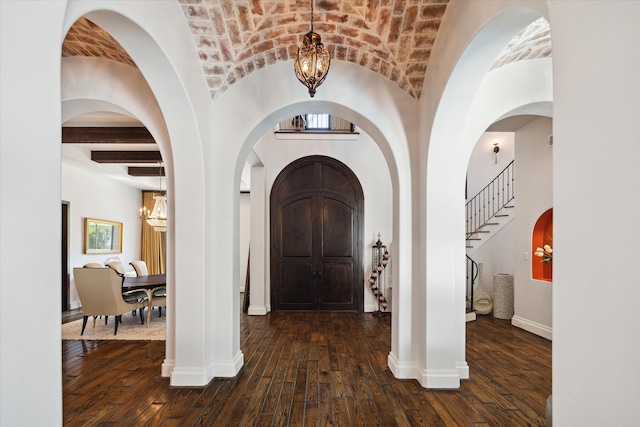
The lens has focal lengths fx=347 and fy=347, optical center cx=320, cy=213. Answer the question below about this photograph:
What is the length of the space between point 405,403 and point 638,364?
224cm

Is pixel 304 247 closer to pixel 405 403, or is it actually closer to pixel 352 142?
pixel 352 142

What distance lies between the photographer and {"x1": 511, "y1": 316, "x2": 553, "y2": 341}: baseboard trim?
15.9ft

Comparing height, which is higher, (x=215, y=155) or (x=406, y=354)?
(x=215, y=155)

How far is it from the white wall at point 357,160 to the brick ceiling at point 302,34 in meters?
3.15

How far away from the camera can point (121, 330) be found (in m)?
5.39

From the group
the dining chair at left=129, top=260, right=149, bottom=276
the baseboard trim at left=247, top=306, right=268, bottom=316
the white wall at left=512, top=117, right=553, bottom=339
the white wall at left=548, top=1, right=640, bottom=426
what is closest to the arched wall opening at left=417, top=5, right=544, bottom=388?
the white wall at left=548, top=1, right=640, bottom=426

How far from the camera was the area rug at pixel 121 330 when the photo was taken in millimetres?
5008

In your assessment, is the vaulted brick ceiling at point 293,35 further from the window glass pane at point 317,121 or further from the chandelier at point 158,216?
the chandelier at point 158,216

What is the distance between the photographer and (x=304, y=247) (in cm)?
657

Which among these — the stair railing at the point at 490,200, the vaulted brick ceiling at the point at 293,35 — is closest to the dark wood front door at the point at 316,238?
the stair railing at the point at 490,200

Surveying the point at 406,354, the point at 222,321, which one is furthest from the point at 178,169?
the point at 406,354

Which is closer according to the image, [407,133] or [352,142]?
[407,133]

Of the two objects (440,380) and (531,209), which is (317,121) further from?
(440,380)
